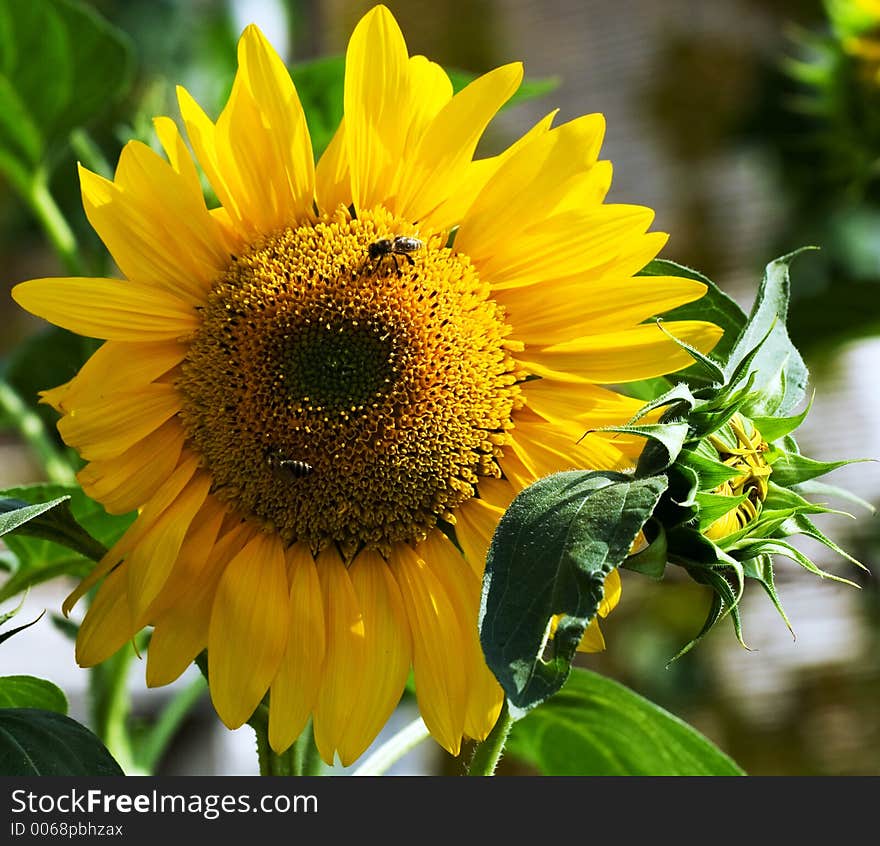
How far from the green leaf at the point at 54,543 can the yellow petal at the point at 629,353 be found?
24cm

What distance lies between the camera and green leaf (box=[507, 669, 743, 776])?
63cm

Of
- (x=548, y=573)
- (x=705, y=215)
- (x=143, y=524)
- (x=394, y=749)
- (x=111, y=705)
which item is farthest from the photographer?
(x=705, y=215)

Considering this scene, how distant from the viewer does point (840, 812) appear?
0.48 metres

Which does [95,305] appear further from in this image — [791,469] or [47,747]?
[791,469]

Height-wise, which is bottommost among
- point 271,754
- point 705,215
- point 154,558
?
point 705,215

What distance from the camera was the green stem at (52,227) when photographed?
2.68 feet

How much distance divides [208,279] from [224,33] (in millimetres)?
1828

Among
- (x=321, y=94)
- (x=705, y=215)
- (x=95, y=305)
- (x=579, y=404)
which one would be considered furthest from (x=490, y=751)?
(x=705, y=215)

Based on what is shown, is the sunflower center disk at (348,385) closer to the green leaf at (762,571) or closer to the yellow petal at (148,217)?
the yellow petal at (148,217)

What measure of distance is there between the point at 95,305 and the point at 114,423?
53mm

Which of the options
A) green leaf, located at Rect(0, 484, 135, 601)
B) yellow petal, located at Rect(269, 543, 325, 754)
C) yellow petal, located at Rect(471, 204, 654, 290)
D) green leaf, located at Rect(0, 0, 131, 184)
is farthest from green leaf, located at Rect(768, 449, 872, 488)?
green leaf, located at Rect(0, 0, 131, 184)

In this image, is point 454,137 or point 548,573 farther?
point 454,137

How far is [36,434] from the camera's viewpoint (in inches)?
33.2

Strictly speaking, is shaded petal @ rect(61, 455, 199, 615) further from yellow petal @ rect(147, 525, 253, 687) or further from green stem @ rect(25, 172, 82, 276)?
green stem @ rect(25, 172, 82, 276)
